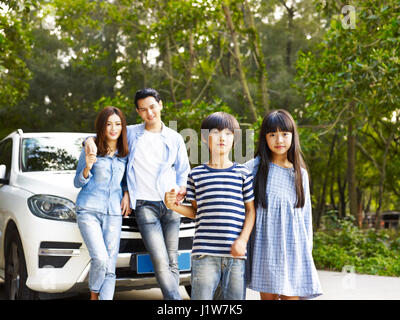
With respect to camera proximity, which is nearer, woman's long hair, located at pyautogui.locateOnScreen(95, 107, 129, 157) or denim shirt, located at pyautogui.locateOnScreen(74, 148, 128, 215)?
denim shirt, located at pyautogui.locateOnScreen(74, 148, 128, 215)

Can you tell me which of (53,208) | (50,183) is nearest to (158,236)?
(53,208)

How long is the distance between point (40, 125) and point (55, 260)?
17838 millimetres

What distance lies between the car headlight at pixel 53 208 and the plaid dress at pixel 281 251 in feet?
5.73

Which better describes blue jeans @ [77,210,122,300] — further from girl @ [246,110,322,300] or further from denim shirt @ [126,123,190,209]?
girl @ [246,110,322,300]

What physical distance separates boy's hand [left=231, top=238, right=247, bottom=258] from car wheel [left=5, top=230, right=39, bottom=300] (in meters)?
2.15

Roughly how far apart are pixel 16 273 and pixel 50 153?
1.34 metres

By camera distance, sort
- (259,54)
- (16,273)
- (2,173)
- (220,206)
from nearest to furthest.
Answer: (220,206), (16,273), (2,173), (259,54)

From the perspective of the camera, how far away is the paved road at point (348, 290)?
644cm

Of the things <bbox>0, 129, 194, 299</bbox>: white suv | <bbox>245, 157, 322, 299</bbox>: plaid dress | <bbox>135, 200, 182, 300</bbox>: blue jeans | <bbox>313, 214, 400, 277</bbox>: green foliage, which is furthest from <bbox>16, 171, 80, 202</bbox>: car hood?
<bbox>313, 214, 400, 277</bbox>: green foliage

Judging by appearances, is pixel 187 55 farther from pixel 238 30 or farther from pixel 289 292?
pixel 289 292

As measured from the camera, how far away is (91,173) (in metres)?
4.55

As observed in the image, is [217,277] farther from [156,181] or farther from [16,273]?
[16,273]

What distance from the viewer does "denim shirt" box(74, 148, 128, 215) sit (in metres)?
4.47

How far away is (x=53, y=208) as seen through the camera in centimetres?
478
